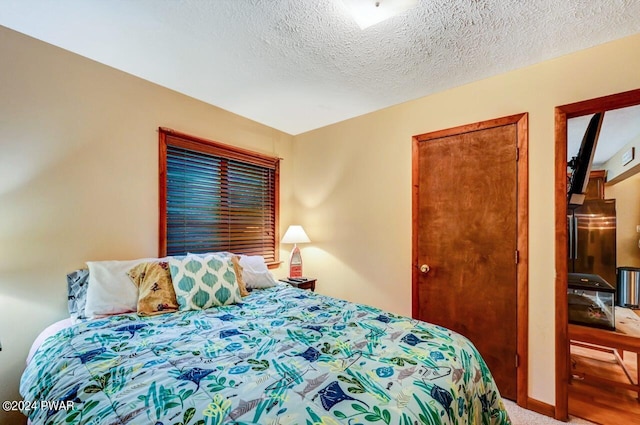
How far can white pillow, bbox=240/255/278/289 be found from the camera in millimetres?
2418

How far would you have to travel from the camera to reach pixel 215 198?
284 centimetres

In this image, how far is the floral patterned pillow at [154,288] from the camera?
175 cm

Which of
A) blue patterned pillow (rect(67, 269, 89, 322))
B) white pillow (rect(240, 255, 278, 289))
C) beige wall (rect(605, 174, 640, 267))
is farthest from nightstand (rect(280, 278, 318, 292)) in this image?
beige wall (rect(605, 174, 640, 267))

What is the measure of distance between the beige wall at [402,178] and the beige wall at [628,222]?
10.6 ft

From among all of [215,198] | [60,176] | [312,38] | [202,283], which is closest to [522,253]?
[312,38]

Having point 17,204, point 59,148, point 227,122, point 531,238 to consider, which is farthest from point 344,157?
point 17,204

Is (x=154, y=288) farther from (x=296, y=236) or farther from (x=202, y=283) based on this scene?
(x=296, y=236)

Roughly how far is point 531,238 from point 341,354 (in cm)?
175

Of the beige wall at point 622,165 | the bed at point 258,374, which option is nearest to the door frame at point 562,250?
the bed at point 258,374

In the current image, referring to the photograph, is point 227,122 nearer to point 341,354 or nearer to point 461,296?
point 341,354

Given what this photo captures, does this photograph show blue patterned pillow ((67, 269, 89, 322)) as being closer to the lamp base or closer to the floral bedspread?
the floral bedspread

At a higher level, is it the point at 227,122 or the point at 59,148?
the point at 227,122

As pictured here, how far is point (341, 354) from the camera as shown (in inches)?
46.7

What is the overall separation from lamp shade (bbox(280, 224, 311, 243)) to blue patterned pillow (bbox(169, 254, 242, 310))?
1.10 m
